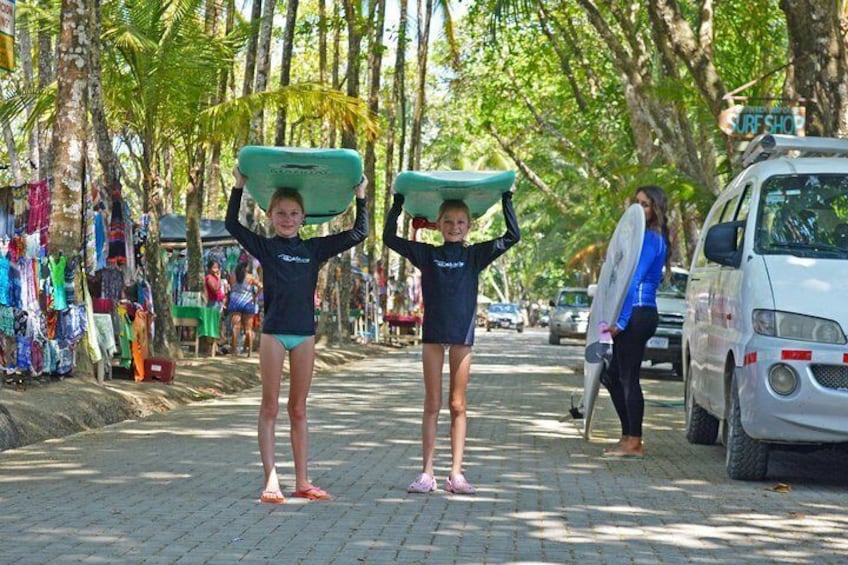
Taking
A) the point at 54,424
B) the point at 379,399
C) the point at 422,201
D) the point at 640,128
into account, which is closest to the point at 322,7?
the point at 640,128

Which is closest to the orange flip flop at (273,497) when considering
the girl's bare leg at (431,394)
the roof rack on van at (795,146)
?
the girl's bare leg at (431,394)

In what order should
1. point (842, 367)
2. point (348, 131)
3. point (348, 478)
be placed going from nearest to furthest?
point (842, 367)
point (348, 478)
point (348, 131)

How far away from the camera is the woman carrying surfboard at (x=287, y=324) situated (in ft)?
28.9

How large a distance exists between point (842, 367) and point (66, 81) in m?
9.29

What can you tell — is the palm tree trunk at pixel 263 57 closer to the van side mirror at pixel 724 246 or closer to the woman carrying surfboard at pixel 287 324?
the van side mirror at pixel 724 246

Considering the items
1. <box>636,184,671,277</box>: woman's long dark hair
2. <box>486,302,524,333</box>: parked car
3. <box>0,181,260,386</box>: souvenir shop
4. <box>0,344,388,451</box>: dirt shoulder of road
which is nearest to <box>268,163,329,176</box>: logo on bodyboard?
<box>636,184,671,277</box>: woman's long dark hair

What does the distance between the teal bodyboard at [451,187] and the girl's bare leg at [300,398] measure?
132 cm

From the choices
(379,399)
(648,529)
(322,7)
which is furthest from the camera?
(322,7)

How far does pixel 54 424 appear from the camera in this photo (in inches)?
509

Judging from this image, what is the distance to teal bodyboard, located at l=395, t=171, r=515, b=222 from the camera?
9.55 metres

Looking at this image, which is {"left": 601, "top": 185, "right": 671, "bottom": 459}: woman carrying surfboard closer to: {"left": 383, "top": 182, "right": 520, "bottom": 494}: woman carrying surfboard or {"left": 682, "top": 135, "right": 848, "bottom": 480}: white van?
{"left": 682, "top": 135, "right": 848, "bottom": 480}: white van

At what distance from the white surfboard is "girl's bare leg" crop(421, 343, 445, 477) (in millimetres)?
2483

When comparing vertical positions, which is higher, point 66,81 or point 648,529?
point 66,81

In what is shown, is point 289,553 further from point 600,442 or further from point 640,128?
point 640,128
